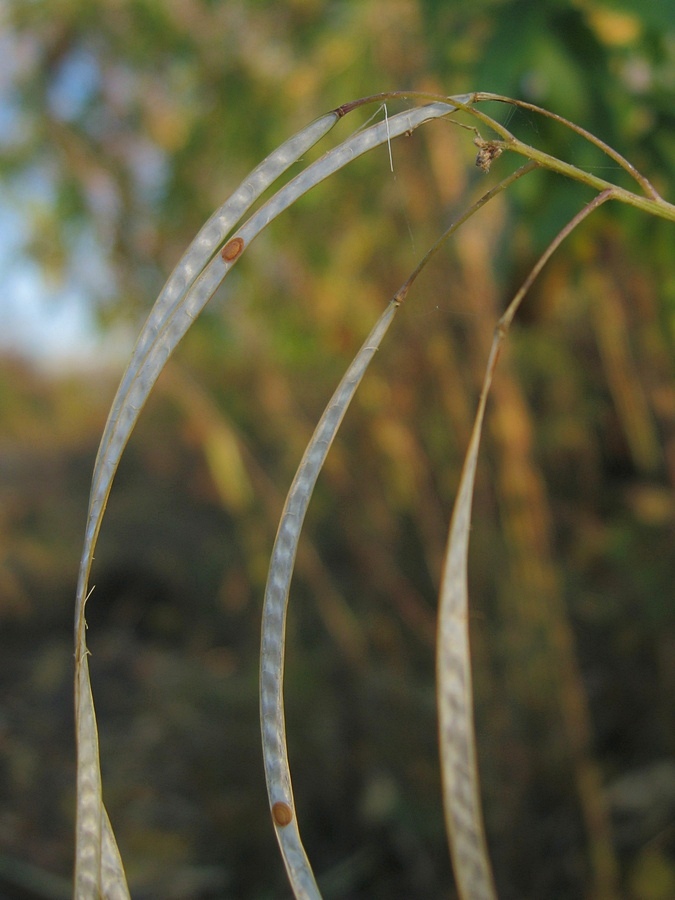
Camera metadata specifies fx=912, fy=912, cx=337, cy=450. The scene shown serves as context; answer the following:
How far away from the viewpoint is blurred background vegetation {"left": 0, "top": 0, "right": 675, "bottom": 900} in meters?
1.25

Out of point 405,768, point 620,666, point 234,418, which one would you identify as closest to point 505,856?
point 405,768

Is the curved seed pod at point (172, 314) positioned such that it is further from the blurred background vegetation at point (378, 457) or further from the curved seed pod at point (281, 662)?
the blurred background vegetation at point (378, 457)

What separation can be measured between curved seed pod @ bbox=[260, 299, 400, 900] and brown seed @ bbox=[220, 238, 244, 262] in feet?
0.21

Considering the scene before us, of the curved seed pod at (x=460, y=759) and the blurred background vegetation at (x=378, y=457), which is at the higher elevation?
the blurred background vegetation at (x=378, y=457)

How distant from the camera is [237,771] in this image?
6.69 feet

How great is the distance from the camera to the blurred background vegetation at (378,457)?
1251mm

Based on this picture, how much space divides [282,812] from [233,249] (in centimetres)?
21

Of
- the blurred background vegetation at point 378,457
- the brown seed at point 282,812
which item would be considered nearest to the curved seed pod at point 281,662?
the brown seed at point 282,812

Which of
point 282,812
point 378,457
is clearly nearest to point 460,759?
point 282,812

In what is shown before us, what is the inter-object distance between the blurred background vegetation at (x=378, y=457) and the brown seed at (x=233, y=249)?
0.59m

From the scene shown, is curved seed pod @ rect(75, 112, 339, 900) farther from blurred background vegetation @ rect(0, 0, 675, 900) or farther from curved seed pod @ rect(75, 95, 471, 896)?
blurred background vegetation @ rect(0, 0, 675, 900)

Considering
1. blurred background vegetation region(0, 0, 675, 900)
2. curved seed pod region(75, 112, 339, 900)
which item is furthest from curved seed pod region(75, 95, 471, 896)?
blurred background vegetation region(0, 0, 675, 900)

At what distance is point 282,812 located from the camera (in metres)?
0.33

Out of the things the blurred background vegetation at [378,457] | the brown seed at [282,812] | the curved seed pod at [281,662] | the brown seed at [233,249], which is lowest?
the brown seed at [282,812]
